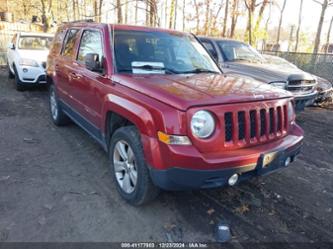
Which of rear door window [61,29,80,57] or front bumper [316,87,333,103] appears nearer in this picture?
rear door window [61,29,80,57]

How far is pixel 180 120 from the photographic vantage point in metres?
2.46

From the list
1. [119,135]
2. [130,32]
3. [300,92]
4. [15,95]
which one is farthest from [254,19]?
[119,135]

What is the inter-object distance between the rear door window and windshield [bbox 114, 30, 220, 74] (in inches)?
→ 49.2

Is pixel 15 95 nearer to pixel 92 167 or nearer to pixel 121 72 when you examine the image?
pixel 92 167

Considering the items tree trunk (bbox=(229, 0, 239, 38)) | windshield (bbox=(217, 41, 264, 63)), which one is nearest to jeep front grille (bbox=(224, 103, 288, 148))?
windshield (bbox=(217, 41, 264, 63))

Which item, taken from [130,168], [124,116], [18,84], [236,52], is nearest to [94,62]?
[124,116]

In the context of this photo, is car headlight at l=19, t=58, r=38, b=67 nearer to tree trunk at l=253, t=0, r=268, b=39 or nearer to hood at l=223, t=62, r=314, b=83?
hood at l=223, t=62, r=314, b=83

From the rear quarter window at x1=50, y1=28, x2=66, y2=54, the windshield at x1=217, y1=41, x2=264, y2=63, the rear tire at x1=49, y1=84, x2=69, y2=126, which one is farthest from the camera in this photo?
the windshield at x1=217, y1=41, x2=264, y2=63

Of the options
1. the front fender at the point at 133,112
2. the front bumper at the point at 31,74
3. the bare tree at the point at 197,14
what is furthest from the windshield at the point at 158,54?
the bare tree at the point at 197,14

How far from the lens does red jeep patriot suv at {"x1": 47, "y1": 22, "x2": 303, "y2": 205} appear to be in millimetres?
A: 2498

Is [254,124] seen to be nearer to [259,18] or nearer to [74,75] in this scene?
[74,75]

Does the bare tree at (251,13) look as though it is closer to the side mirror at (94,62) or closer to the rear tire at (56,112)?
the rear tire at (56,112)

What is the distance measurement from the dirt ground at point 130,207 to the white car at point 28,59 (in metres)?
4.14

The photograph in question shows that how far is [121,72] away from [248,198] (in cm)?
211
